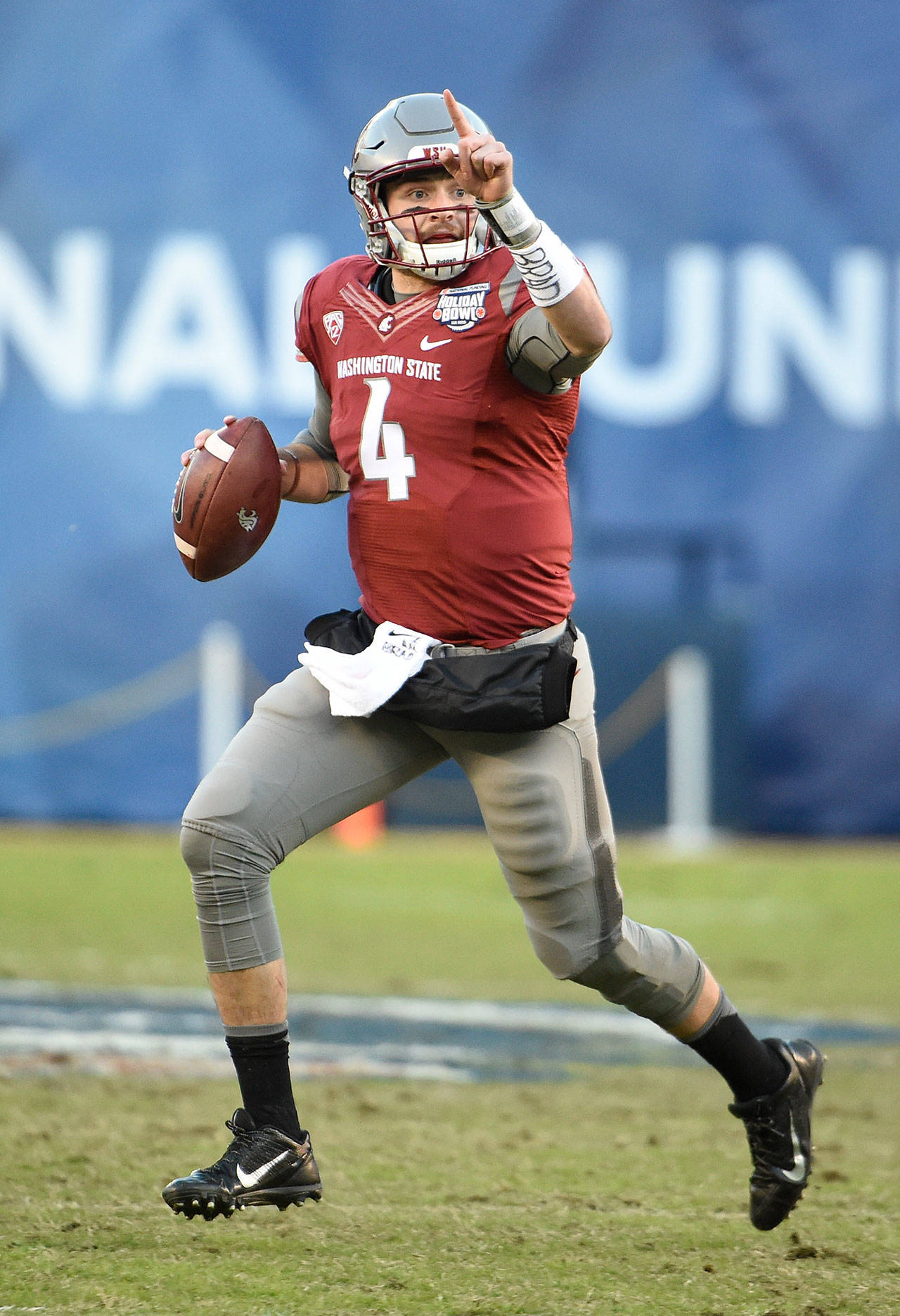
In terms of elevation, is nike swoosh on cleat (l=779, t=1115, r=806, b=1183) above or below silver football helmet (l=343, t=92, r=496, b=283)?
below

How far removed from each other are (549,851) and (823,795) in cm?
772

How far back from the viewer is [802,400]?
10.7 m

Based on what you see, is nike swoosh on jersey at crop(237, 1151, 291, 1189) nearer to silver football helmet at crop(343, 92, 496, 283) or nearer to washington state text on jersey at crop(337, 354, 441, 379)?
washington state text on jersey at crop(337, 354, 441, 379)

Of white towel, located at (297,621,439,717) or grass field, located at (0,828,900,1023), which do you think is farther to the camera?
grass field, located at (0,828,900,1023)

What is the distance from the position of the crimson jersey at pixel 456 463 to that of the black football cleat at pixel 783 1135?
3.48 ft

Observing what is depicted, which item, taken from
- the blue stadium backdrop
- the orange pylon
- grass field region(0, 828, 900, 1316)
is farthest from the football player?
the blue stadium backdrop

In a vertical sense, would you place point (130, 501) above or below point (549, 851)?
above

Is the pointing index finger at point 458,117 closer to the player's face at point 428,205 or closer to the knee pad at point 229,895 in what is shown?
the player's face at point 428,205

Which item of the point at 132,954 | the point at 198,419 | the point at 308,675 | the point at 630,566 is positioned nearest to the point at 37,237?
the point at 198,419

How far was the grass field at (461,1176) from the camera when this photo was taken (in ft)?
9.53

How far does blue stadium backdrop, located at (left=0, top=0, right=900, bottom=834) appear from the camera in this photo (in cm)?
1054

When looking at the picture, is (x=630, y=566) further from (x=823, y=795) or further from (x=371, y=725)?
(x=371, y=725)

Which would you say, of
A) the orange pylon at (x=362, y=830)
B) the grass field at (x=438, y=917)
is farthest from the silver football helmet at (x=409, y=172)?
the orange pylon at (x=362, y=830)

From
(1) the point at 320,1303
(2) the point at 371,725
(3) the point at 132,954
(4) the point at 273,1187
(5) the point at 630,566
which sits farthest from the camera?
(5) the point at 630,566
